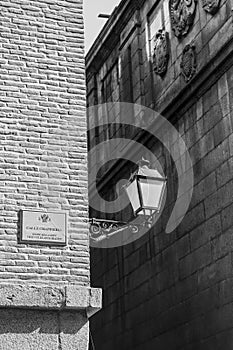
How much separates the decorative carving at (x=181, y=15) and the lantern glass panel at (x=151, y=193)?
3865 millimetres

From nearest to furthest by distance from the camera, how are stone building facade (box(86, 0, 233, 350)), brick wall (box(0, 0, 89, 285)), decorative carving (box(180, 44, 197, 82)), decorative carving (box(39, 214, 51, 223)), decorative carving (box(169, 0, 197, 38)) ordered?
brick wall (box(0, 0, 89, 285)) < decorative carving (box(39, 214, 51, 223)) < stone building facade (box(86, 0, 233, 350)) < decorative carving (box(180, 44, 197, 82)) < decorative carving (box(169, 0, 197, 38))

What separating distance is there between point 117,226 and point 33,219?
2.26m

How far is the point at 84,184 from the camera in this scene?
8930 mm

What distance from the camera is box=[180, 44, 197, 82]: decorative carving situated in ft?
40.9

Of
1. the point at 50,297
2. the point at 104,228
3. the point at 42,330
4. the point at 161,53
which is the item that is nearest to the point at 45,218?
the point at 50,297

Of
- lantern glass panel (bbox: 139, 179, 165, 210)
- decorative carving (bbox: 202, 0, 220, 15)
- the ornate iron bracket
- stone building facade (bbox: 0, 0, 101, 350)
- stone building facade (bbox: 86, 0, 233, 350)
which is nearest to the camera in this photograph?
stone building facade (bbox: 0, 0, 101, 350)

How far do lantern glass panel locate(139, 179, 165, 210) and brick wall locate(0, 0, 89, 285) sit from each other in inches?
43.9

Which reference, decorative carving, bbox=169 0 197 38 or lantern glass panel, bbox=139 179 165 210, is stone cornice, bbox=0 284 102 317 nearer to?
lantern glass panel, bbox=139 179 165 210

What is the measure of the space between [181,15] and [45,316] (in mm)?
6622

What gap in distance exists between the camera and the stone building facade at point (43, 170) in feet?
26.8

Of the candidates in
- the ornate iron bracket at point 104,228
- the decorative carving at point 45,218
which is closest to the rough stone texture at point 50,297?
the decorative carving at point 45,218

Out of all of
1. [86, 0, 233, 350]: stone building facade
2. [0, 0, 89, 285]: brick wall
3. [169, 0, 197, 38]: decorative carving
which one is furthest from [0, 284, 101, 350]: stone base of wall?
[169, 0, 197, 38]: decorative carving

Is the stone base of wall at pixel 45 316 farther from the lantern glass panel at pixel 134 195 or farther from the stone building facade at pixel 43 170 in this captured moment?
the lantern glass panel at pixel 134 195

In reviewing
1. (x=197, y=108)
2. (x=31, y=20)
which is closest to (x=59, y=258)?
(x=31, y=20)
